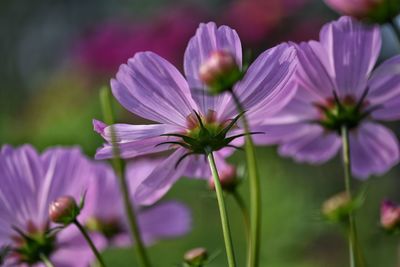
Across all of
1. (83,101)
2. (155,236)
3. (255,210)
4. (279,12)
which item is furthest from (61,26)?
(255,210)

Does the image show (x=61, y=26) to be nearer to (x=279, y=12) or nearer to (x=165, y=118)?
(x=279, y=12)

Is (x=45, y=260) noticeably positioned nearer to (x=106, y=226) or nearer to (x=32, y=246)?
(x=32, y=246)

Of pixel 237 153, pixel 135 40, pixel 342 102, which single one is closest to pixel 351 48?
pixel 342 102

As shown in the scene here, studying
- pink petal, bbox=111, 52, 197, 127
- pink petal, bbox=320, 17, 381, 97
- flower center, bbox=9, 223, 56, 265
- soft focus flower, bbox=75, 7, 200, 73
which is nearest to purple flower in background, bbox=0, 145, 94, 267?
flower center, bbox=9, 223, 56, 265

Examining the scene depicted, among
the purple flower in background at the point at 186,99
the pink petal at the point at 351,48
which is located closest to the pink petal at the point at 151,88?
the purple flower in background at the point at 186,99

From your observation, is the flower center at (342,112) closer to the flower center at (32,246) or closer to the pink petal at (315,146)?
the pink petal at (315,146)

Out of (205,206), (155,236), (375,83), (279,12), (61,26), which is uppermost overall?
(61,26)
